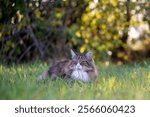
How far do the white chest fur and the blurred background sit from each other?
4.17m

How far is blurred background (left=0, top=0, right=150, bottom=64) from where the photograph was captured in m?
13.4

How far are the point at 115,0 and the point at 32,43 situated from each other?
2.84m

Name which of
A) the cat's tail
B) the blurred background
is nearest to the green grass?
the cat's tail

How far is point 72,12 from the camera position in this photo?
15.4 m

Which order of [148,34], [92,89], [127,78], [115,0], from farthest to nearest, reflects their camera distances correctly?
[148,34] → [115,0] → [127,78] → [92,89]

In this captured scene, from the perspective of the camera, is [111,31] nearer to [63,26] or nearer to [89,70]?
[63,26]

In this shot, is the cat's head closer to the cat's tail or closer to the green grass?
the green grass

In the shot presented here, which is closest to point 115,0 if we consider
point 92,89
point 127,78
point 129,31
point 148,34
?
point 129,31

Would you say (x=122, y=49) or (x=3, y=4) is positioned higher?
(x=3, y=4)

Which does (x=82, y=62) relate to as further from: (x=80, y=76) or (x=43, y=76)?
(x=43, y=76)

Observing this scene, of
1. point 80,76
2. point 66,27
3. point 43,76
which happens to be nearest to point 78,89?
point 80,76

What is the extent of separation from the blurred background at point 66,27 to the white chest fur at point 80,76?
4174 millimetres

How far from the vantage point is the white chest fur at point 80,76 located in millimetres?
8367

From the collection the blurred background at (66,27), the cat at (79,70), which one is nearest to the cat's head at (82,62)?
the cat at (79,70)
